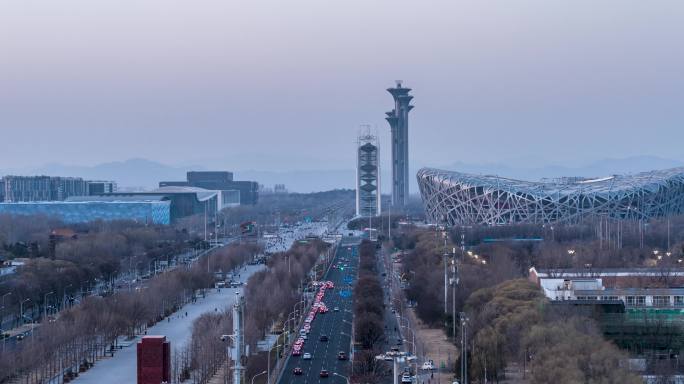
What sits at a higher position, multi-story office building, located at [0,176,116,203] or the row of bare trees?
multi-story office building, located at [0,176,116,203]

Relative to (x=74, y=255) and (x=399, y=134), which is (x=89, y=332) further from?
(x=399, y=134)

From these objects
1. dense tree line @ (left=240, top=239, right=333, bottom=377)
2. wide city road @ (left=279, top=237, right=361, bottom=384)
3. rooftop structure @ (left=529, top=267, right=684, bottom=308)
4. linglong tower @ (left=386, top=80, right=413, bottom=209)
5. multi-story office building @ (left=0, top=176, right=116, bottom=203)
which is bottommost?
wide city road @ (left=279, top=237, right=361, bottom=384)

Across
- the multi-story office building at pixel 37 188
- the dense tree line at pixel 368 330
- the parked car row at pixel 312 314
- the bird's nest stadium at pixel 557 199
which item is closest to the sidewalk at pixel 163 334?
the parked car row at pixel 312 314

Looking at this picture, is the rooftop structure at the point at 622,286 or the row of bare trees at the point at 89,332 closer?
the row of bare trees at the point at 89,332

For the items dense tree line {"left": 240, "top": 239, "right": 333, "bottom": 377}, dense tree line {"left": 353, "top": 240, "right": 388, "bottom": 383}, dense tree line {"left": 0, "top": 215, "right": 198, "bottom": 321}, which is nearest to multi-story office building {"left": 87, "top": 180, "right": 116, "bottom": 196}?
dense tree line {"left": 0, "top": 215, "right": 198, "bottom": 321}

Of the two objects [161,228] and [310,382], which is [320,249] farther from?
[310,382]

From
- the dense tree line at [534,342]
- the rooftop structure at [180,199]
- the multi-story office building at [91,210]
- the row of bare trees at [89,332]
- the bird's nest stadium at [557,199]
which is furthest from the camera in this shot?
the rooftop structure at [180,199]

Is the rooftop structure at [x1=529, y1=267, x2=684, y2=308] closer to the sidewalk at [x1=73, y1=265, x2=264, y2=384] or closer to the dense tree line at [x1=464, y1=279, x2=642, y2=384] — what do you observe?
the dense tree line at [x1=464, y1=279, x2=642, y2=384]

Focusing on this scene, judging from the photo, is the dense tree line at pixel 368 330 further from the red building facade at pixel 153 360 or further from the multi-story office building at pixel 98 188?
the multi-story office building at pixel 98 188
